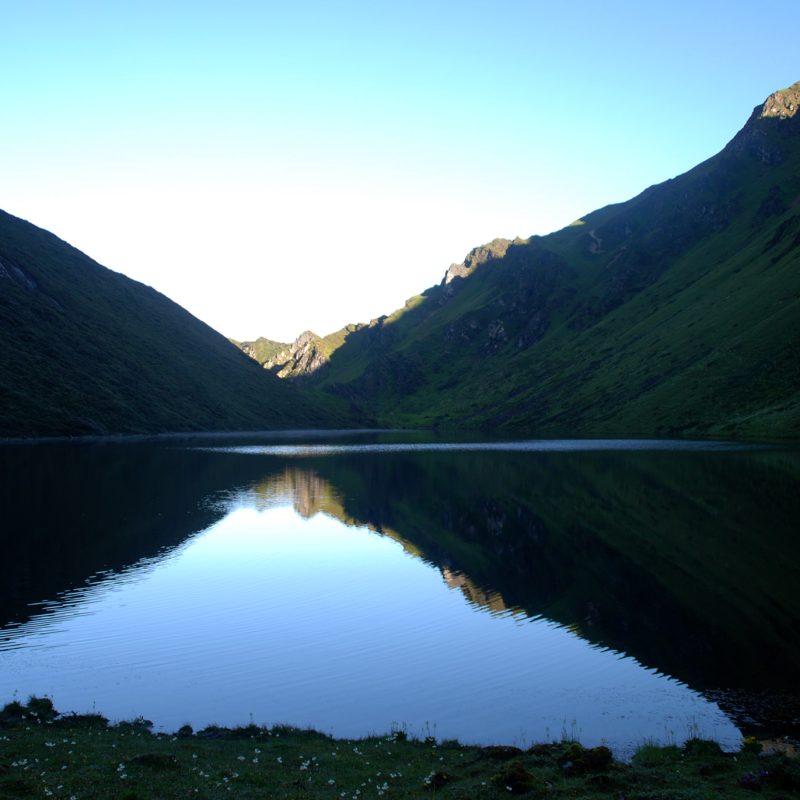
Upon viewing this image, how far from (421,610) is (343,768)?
19.6m

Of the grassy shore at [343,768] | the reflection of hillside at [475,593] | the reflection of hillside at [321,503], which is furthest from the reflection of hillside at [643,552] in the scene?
the grassy shore at [343,768]

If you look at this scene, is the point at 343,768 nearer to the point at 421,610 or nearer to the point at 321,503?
the point at 421,610

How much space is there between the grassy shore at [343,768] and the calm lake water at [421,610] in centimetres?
206

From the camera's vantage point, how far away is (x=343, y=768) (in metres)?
18.0

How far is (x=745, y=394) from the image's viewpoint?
193625 millimetres

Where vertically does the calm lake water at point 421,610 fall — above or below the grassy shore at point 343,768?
below

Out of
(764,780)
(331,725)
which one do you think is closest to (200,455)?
(331,725)

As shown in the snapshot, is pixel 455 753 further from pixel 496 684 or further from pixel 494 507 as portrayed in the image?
pixel 494 507

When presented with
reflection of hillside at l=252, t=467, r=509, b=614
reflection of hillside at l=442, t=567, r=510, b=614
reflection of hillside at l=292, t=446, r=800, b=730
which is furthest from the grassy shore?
reflection of hillside at l=252, t=467, r=509, b=614

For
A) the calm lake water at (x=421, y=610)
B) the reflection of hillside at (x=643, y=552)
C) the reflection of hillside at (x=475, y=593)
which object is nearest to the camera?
the calm lake water at (x=421, y=610)

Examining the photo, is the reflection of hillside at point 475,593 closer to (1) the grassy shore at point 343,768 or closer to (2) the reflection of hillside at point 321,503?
(2) the reflection of hillside at point 321,503

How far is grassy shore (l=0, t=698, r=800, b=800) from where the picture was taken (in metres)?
16.0

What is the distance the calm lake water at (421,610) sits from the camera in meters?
24.0

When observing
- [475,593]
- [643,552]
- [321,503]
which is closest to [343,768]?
[475,593]
